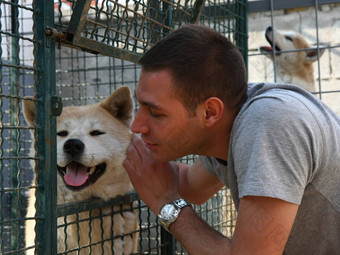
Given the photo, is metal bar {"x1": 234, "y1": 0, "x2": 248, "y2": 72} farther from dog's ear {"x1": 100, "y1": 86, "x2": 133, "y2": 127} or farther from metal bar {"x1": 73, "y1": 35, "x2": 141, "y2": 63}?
metal bar {"x1": 73, "y1": 35, "x2": 141, "y2": 63}

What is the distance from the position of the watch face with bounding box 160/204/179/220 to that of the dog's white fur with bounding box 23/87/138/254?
0.55m

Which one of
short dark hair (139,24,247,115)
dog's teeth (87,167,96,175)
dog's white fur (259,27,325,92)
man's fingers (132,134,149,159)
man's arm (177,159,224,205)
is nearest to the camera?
short dark hair (139,24,247,115)

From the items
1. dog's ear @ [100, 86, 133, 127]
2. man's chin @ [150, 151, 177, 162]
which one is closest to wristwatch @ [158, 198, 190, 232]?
man's chin @ [150, 151, 177, 162]

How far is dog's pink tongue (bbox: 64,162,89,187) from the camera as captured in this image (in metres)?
2.12

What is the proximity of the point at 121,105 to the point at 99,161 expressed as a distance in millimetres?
389

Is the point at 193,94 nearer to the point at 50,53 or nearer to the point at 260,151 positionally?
the point at 260,151

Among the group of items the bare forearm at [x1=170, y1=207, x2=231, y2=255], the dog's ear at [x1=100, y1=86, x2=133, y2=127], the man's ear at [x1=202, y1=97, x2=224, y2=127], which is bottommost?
the bare forearm at [x1=170, y1=207, x2=231, y2=255]

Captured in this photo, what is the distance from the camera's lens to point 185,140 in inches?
59.9

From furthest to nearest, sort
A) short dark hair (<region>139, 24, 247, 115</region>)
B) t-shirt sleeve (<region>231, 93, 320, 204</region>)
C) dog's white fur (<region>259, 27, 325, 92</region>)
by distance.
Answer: dog's white fur (<region>259, 27, 325, 92</region>) < short dark hair (<region>139, 24, 247, 115</region>) < t-shirt sleeve (<region>231, 93, 320, 204</region>)

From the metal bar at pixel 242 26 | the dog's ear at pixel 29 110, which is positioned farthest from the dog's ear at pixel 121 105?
the metal bar at pixel 242 26

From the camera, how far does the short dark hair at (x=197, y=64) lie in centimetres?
142

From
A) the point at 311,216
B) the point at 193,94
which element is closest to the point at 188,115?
the point at 193,94

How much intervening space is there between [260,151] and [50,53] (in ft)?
2.84

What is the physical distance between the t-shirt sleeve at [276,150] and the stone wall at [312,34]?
431cm
